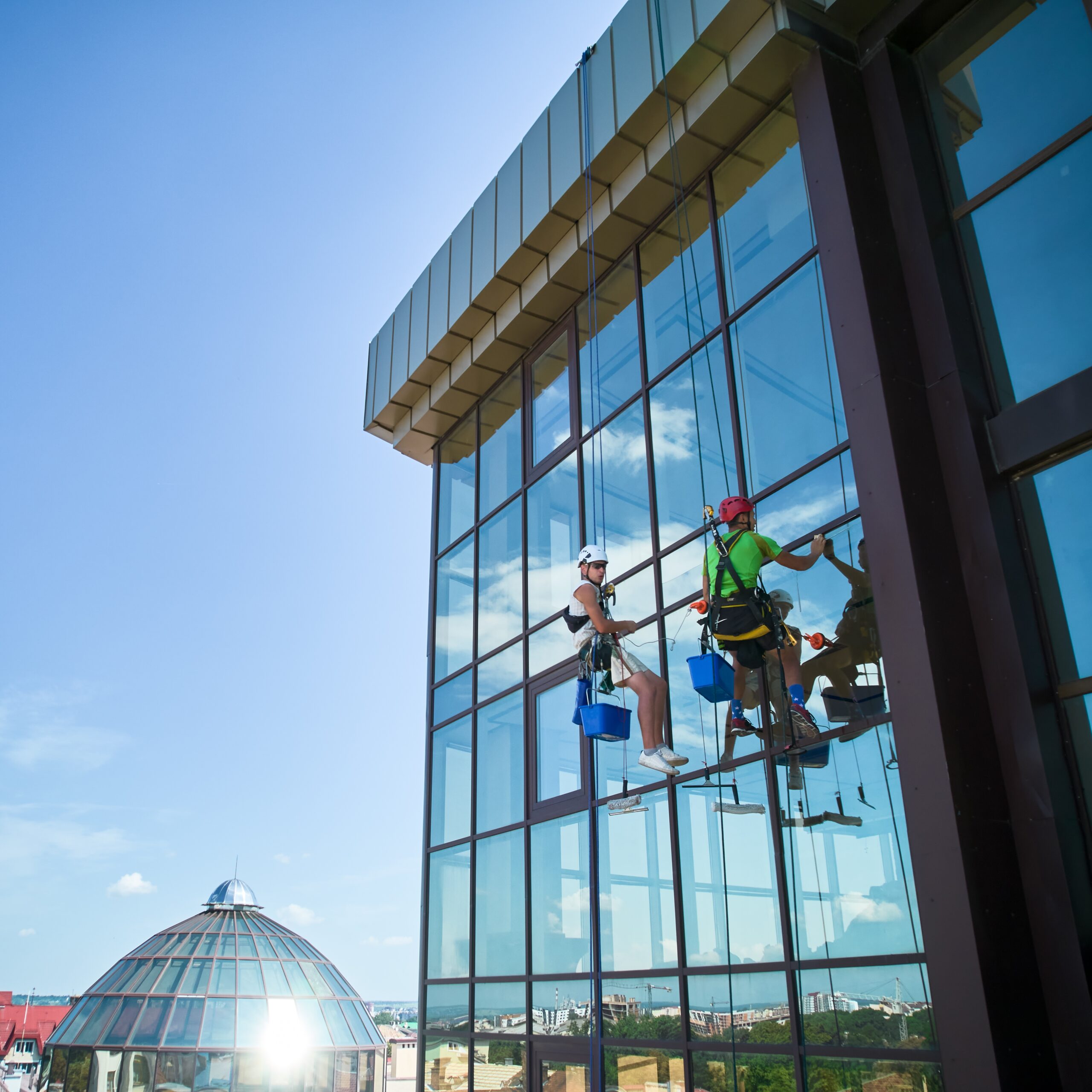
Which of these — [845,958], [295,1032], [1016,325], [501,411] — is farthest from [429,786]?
[295,1032]

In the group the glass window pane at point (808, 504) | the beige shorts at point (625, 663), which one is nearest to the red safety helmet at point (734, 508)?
the glass window pane at point (808, 504)

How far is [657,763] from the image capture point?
23.9ft

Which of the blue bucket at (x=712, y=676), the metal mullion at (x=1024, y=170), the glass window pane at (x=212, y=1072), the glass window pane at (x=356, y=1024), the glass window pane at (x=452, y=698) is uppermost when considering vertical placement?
the metal mullion at (x=1024, y=170)

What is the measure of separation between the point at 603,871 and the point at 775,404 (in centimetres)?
469

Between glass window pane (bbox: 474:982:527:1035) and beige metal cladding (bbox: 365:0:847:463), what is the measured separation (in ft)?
25.1

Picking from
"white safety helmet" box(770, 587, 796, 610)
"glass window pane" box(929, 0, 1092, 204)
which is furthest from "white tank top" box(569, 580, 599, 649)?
"glass window pane" box(929, 0, 1092, 204)

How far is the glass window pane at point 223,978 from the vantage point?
29.0 m

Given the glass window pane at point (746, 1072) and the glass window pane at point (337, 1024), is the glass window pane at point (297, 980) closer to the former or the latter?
the glass window pane at point (337, 1024)

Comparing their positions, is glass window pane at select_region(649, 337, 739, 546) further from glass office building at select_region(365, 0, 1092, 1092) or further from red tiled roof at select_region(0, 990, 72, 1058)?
red tiled roof at select_region(0, 990, 72, 1058)

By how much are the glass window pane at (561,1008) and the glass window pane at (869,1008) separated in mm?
2977

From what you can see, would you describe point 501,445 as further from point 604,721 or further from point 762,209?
point 604,721

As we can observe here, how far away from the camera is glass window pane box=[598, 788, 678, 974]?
8344mm

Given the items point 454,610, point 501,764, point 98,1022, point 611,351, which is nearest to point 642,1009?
point 501,764

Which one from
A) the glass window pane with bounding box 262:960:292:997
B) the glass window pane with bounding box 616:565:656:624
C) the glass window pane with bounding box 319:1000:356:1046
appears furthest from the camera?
the glass window pane with bounding box 319:1000:356:1046
